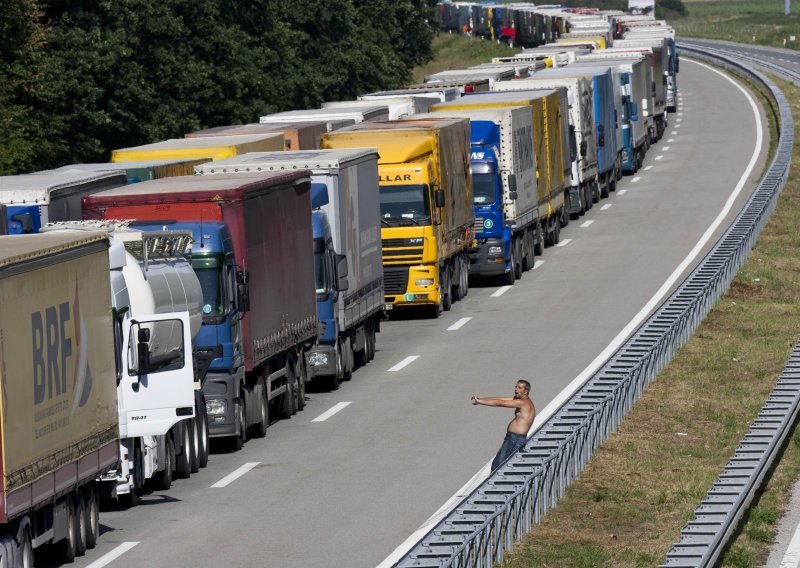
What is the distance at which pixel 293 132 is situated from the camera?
120ft

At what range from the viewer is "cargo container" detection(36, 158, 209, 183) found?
2871 cm

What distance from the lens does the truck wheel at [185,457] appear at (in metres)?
21.3

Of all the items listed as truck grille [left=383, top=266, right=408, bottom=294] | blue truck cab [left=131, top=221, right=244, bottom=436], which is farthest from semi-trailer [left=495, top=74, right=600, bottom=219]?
blue truck cab [left=131, top=221, right=244, bottom=436]

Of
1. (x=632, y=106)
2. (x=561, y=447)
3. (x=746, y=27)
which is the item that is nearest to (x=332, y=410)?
(x=561, y=447)

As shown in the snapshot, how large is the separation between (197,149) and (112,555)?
15.6 metres

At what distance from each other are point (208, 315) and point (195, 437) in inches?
59.1

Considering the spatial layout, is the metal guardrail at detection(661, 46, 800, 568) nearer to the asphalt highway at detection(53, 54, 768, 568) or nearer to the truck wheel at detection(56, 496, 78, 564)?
the asphalt highway at detection(53, 54, 768, 568)

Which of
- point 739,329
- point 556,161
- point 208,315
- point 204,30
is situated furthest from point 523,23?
point 208,315

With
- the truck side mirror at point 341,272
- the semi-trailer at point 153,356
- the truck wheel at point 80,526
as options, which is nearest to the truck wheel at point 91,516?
the truck wheel at point 80,526

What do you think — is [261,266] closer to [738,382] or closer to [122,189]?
[122,189]

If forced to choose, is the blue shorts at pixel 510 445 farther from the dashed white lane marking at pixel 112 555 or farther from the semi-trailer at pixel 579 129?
the semi-trailer at pixel 579 129

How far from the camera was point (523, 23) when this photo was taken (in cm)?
13150

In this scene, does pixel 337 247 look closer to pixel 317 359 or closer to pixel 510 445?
pixel 317 359

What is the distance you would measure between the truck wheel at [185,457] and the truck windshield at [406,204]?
505 inches
